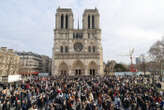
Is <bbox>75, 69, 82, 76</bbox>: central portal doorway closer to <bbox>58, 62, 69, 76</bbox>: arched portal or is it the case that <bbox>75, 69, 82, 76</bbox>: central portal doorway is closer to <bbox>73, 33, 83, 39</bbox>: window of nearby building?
<bbox>58, 62, 69, 76</bbox>: arched portal

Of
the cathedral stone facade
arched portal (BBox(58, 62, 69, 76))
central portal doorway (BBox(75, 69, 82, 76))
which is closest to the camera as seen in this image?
the cathedral stone facade

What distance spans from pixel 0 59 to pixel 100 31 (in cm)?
3403

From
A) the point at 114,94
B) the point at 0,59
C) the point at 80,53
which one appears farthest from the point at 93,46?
the point at 114,94

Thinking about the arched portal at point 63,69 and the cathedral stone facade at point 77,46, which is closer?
the cathedral stone facade at point 77,46

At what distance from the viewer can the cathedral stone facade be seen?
48.4m

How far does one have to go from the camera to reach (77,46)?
51.1m

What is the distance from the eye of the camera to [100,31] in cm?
5112

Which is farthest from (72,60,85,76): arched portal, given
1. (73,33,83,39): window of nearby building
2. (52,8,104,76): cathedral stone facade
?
(73,33,83,39): window of nearby building

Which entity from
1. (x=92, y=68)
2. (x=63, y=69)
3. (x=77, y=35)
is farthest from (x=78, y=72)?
(x=77, y=35)

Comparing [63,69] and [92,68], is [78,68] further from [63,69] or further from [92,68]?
[63,69]

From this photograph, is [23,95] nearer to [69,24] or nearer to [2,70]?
[2,70]

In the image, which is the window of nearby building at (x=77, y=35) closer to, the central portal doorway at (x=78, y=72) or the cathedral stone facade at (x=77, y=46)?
the cathedral stone facade at (x=77, y=46)

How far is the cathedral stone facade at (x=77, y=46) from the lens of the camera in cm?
4841

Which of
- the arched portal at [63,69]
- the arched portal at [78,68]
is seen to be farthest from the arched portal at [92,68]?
the arched portal at [63,69]
